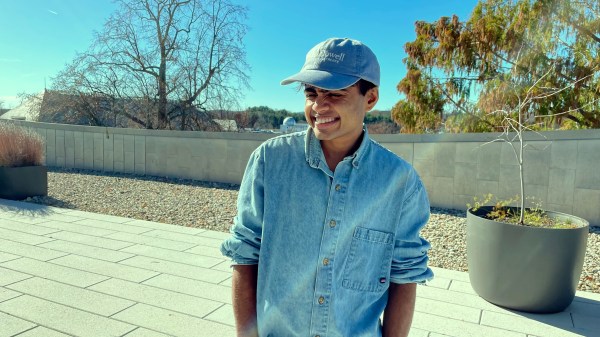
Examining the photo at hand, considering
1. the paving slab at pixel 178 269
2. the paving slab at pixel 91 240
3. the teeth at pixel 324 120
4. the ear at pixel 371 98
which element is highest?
the ear at pixel 371 98

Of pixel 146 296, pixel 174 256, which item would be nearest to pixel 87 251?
pixel 174 256

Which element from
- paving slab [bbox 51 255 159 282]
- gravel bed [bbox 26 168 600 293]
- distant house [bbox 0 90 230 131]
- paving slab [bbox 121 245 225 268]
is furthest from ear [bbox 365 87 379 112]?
distant house [bbox 0 90 230 131]

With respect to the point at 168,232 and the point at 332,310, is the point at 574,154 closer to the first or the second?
the point at 168,232

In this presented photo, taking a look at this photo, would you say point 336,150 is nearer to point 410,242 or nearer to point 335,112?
point 335,112

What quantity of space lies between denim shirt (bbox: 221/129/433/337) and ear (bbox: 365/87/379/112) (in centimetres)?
11

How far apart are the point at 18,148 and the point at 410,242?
8.37 m

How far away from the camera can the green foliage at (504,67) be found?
9.30 meters

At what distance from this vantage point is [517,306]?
317 cm

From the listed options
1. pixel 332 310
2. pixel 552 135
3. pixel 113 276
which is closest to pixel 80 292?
pixel 113 276

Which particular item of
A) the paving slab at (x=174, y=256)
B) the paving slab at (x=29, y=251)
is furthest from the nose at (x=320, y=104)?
the paving slab at (x=29, y=251)

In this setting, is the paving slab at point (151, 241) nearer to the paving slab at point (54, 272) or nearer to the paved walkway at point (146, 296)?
the paved walkway at point (146, 296)

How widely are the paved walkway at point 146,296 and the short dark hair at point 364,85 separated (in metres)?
2.13

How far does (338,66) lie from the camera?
1167 millimetres

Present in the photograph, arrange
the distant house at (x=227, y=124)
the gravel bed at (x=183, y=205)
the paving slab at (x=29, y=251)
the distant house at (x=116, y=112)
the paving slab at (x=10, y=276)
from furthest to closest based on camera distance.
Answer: the distant house at (x=227, y=124) → the distant house at (x=116, y=112) → the gravel bed at (x=183, y=205) → the paving slab at (x=29, y=251) → the paving slab at (x=10, y=276)
